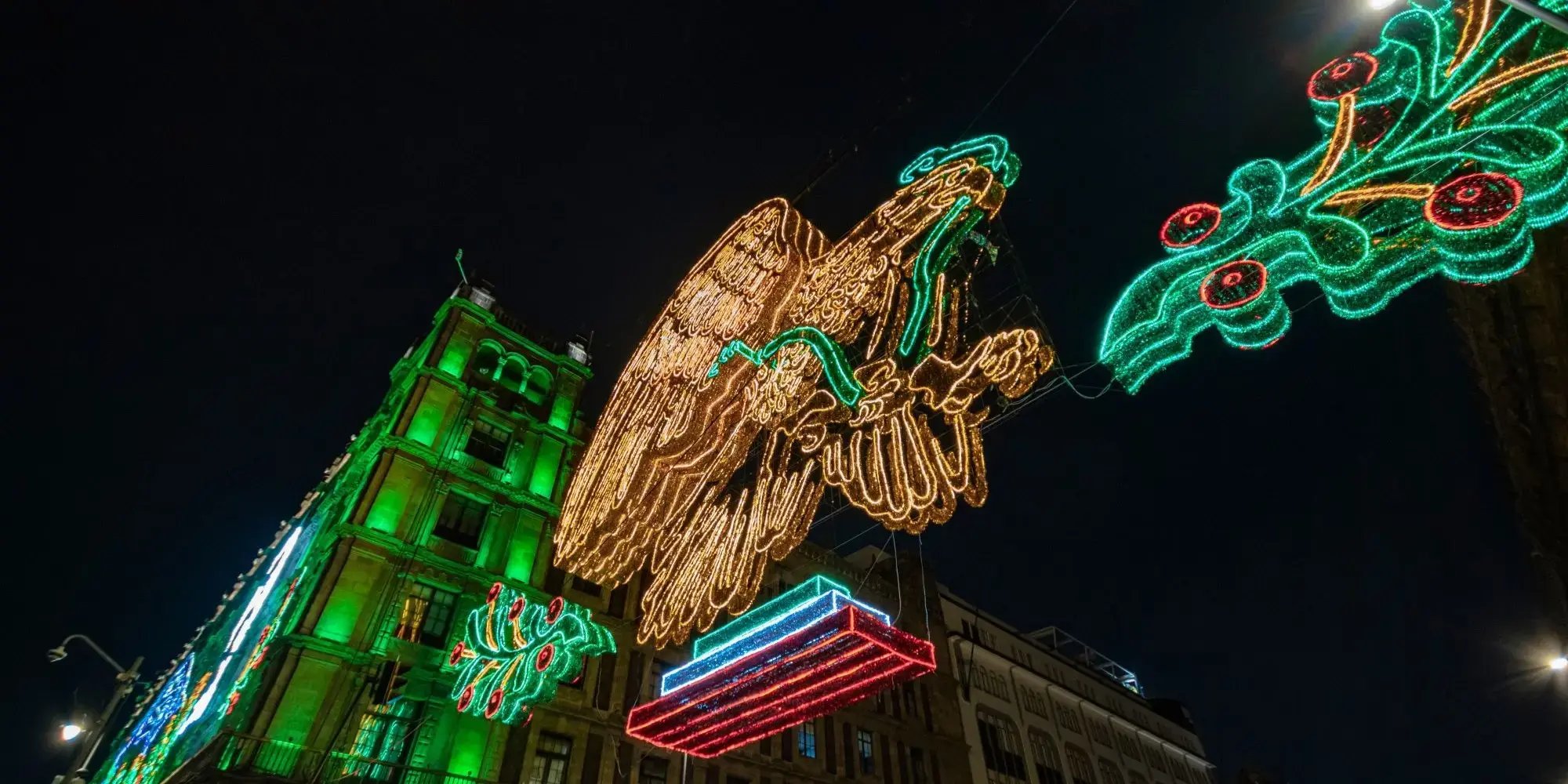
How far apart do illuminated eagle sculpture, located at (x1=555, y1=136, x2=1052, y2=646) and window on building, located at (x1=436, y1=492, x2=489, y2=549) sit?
7.97 metres

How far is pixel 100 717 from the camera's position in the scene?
58.5 feet

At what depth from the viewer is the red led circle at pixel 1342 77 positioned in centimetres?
628

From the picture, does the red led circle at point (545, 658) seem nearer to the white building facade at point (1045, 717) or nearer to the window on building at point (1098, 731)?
the white building facade at point (1045, 717)

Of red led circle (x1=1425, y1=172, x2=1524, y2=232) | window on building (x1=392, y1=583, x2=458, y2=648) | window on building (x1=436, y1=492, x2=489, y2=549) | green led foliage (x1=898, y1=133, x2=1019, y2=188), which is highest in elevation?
window on building (x1=436, y1=492, x2=489, y2=549)

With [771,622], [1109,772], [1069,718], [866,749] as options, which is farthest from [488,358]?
[1109,772]

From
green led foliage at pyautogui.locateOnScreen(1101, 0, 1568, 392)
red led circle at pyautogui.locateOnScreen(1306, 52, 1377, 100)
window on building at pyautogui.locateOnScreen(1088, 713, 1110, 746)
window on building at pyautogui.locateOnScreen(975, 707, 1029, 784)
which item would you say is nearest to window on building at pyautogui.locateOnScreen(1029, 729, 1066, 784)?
window on building at pyautogui.locateOnScreen(975, 707, 1029, 784)

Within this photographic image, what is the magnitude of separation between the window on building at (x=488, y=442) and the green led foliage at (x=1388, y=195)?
20673mm

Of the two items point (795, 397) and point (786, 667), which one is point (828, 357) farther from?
Answer: point (786, 667)

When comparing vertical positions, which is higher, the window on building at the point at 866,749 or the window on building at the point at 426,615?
the window on building at the point at 426,615

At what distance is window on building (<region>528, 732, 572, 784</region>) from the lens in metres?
18.3

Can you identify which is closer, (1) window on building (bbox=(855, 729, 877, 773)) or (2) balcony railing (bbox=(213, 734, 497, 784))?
(2) balcony railing (bbox=(213, 734, 497, 784))

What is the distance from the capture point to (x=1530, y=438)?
7973 mm

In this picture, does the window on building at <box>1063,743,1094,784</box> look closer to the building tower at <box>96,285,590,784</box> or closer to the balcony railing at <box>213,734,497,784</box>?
the building tower at <box>96,285,590,784</box>

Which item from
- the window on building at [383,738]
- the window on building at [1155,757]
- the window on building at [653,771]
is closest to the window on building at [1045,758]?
the window on building at [1155,757]
